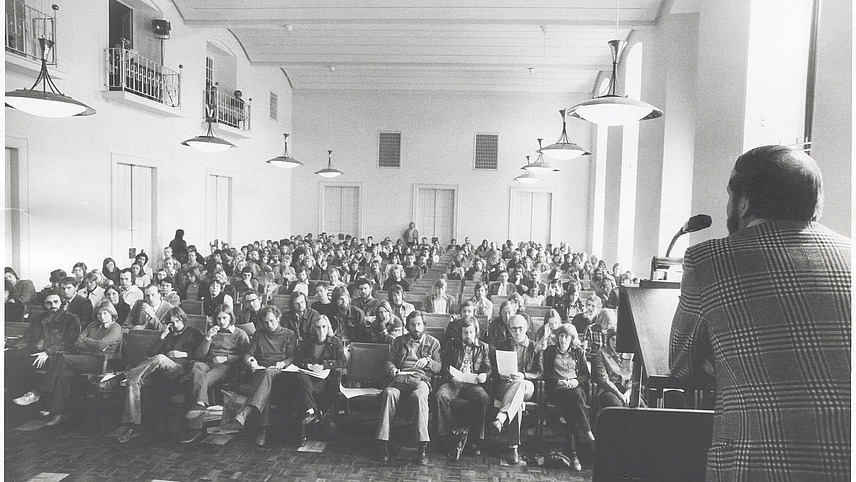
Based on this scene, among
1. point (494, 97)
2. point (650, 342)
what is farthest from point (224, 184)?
point (650, 342)

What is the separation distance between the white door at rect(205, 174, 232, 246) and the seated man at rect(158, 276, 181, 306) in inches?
250

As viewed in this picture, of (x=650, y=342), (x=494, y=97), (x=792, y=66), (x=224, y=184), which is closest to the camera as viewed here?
(x=650, y=342)

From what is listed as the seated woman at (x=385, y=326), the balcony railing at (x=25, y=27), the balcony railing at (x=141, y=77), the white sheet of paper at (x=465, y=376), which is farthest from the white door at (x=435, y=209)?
the white sheet of paper at (x=465, y=376)

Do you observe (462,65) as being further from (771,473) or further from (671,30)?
(771,473)

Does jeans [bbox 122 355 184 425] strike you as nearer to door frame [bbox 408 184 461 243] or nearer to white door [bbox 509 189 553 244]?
door frame [bbox 408 184 461 243]

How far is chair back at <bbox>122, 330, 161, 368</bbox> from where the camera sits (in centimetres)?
577

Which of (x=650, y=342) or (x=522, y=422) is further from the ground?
(x=650, y=342)

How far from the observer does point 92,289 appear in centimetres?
707

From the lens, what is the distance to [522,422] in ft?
18.1

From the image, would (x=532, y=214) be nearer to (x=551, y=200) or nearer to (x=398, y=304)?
(x=551, y=200)

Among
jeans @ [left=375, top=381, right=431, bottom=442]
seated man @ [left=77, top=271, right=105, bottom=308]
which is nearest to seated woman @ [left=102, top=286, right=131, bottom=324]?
seated man @ [left=77, top=271, right=105, bottom=308]

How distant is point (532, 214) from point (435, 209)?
3.14 meters

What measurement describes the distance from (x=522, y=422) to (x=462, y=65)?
1150 centimetres

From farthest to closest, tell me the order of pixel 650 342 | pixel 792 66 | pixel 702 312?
pixel 792 66 < pixel 650 342 < pixel 702 312
